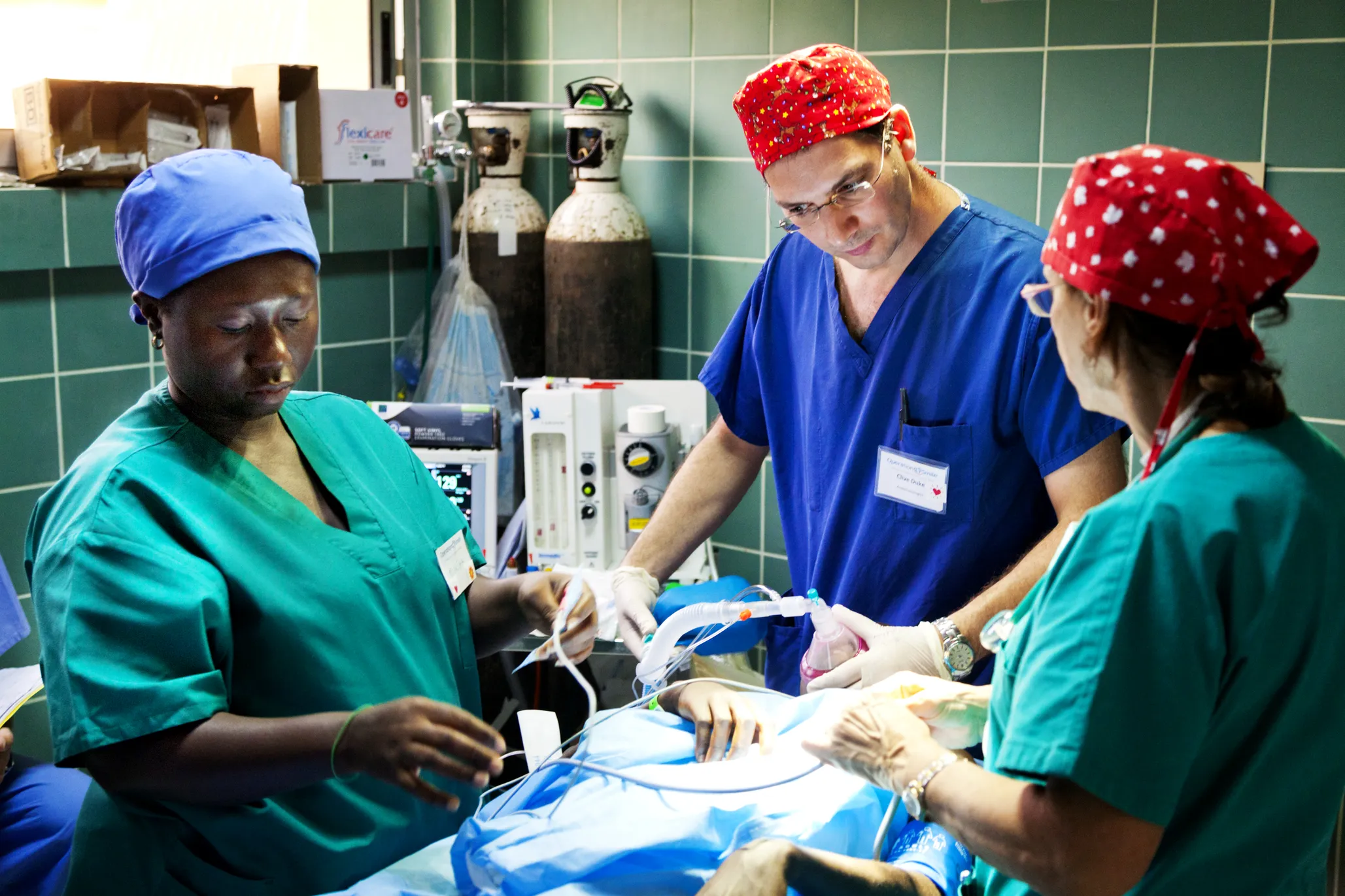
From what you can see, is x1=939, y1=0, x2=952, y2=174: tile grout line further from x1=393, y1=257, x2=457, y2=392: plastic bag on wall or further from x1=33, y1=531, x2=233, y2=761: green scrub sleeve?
x1=33, y1=531, x2=233, y2=761: green scrub sleeve

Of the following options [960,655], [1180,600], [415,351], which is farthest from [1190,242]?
[415,351]

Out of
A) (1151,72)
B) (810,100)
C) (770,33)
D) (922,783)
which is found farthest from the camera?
(770,33)

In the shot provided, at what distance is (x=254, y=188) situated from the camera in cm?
142

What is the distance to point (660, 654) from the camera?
1912 mm

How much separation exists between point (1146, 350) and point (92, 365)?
2.82 m

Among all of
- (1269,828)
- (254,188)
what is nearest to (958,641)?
(1269,828)

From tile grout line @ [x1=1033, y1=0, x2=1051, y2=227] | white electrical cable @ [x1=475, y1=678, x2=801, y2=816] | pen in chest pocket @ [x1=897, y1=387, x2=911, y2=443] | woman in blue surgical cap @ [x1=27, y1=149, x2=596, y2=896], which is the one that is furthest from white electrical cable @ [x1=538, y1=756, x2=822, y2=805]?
tile grout line @ [x1=1033, y1=0, x2=1051, y2=227]

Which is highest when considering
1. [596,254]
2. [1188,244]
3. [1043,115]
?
[1043,115]

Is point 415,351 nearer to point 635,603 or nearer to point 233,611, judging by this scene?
point 635,603

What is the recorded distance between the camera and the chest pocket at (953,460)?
183 centimetres

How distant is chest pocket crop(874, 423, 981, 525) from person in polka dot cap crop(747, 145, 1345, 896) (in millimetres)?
692

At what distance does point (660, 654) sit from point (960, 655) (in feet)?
1.53

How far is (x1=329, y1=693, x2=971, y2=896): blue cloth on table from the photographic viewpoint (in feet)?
4.57

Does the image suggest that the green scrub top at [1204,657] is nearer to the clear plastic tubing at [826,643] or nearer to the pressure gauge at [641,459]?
the clear plastic tubing at [826,643]
